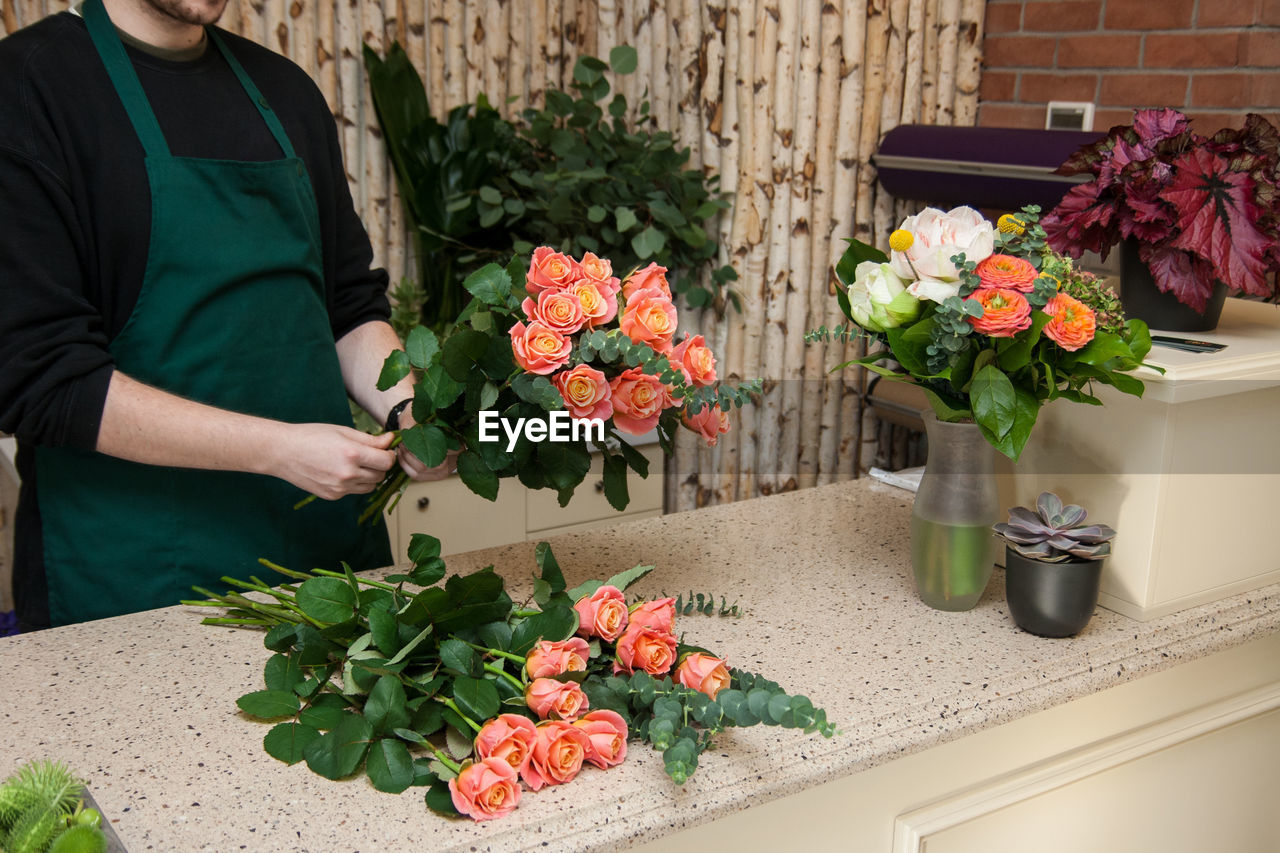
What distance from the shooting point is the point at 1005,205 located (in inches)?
106

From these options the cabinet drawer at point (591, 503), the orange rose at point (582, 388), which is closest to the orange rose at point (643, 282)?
the orange rose at point (582, 388)

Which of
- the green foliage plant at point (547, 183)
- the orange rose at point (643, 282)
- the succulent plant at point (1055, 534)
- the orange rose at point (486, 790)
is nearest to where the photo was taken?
the orange rose at point (486, 790)

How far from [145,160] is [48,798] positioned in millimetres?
947

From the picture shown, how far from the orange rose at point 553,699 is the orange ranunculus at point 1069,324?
65 centimetres

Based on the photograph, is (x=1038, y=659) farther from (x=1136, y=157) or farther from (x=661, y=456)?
(x=661, y=456)

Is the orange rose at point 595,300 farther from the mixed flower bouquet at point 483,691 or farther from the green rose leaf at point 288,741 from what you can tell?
the green rose leaf at point 288,741

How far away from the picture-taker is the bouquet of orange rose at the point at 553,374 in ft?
3.87

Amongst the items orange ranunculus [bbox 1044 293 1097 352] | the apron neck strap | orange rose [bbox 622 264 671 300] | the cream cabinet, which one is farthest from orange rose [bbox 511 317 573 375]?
the cream cabinet

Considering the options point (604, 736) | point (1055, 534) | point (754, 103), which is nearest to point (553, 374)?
point (604, 736)

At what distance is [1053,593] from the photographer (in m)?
A: 1.36

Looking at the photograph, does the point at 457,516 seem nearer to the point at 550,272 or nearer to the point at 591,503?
the point at 591,503

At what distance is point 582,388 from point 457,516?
6.09 feet

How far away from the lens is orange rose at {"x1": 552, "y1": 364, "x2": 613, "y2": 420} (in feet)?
3.85

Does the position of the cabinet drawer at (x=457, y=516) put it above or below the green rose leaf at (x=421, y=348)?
below
